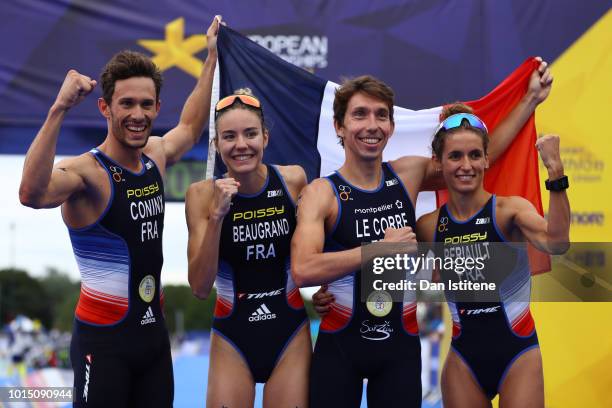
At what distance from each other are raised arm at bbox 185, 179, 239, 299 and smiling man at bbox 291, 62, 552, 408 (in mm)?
455

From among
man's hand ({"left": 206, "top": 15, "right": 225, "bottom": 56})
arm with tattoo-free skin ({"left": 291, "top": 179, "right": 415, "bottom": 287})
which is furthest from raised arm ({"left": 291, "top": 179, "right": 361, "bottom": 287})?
man's hand ({"left": 206, "top": 15, "right": 225, "bottom": 56})

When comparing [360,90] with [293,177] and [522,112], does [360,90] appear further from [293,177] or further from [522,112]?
[522,112]

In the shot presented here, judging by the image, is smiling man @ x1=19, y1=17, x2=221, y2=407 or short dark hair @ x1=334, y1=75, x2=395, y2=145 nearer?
smiling man @ x1=19, y1=17, x2=221, y2=407

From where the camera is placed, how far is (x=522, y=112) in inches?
215

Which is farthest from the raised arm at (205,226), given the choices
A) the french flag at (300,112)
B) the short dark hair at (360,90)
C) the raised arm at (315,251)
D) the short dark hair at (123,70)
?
the french flag at (300,112)

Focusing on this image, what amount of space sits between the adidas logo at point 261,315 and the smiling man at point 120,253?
0.59 metres

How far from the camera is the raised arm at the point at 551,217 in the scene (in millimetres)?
4453

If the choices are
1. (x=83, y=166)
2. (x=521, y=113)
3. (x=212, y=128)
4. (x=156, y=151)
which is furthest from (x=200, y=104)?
(x=521, y=113)

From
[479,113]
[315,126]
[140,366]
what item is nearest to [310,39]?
[315,126]

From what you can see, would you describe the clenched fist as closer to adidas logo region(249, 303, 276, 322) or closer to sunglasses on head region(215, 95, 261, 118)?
sunglasses on head region(215, 95, 261, 118)

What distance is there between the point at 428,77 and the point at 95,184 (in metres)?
4.07

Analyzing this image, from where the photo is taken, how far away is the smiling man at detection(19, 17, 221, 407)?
4.54 metres

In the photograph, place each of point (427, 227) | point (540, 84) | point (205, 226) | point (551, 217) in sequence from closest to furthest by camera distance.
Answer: point (551, 217), point (205, 226), point (427, 227), point (540, 84)

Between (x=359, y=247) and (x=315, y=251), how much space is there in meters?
0.25
